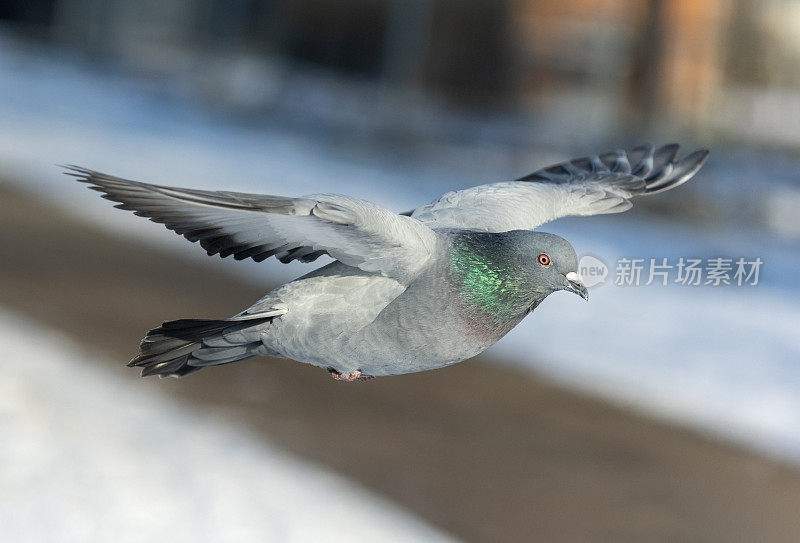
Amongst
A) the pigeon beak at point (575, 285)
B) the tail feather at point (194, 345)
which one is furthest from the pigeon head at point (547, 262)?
the tail feather at point (194, 345)

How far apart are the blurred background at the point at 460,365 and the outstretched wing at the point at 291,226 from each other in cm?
378

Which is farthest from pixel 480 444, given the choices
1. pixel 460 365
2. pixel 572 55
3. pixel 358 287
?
pixel 358 287

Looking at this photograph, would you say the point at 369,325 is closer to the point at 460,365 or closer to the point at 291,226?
the point at 291,226

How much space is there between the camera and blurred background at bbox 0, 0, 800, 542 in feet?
23.7

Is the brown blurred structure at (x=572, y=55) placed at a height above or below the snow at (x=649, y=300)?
above

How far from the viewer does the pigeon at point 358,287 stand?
0.93 metres

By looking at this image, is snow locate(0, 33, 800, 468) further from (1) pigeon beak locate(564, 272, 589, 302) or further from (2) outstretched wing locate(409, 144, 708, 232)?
(1) pigeon beak locate(564, 272, 589, 302)

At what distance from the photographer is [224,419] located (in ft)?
27.8

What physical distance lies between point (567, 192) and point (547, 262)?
31.9 inches

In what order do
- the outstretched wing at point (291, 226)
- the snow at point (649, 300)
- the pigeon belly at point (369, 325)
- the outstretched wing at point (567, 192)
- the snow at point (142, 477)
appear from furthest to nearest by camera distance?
the snow at point (649, 300) → the snow at point (142, 477) → the outstretched wing at point (567, 192) → the pigeon belly at point (369, 325) → the outstretched wing at point (291, 226)

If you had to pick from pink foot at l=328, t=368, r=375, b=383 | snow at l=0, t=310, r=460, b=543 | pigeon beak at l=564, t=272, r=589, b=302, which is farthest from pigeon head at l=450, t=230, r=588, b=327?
snow at l=0, t=310, r=460, b=543

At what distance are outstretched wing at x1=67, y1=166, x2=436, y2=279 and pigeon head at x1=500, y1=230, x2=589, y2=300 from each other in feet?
0.47

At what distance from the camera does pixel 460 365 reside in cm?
938

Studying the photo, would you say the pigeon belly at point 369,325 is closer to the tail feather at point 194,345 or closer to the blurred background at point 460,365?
the tail feather at point 194,345
